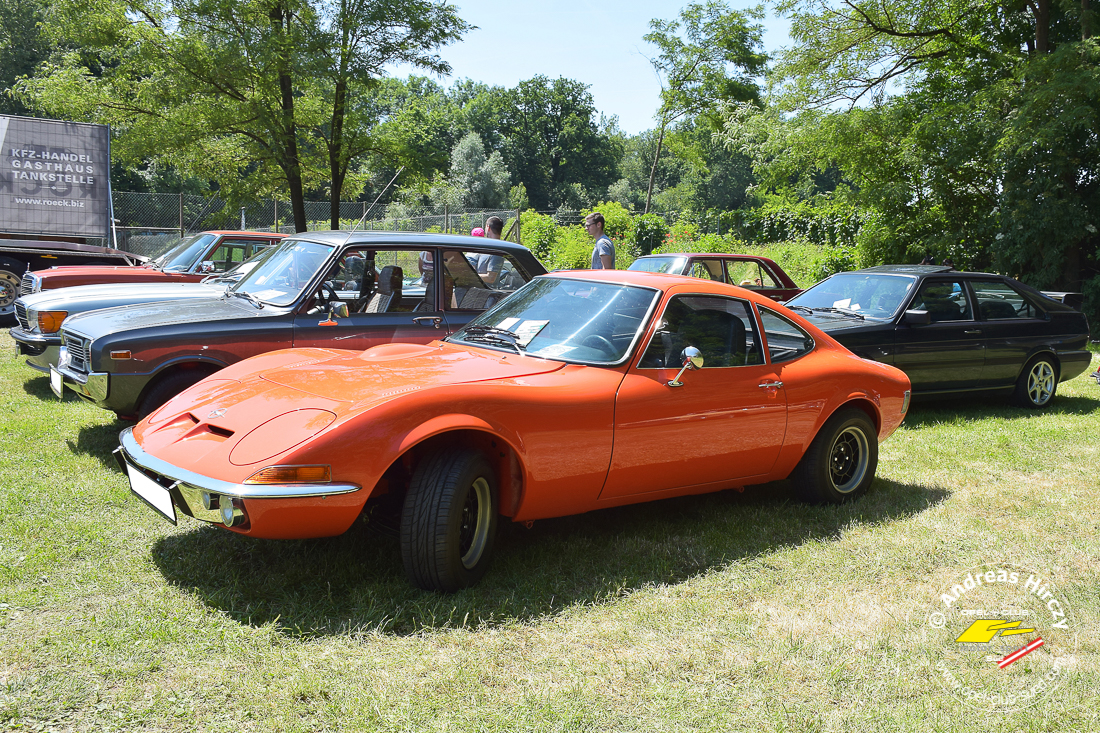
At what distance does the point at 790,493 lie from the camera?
540 centimetres

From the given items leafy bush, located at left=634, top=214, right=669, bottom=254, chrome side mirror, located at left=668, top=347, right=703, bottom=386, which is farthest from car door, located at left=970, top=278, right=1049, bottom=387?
leafy bush, located at left=634, top=214, right=669, bottom=254

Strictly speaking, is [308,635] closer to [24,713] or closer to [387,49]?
[24,713]

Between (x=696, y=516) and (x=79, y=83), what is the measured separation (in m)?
15.8

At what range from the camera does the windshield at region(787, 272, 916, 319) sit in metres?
8.12

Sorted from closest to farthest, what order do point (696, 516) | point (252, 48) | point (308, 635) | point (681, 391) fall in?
point (308, 635), point (681, 391), point (696, 516), point (252, 48)

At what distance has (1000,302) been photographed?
341 inches

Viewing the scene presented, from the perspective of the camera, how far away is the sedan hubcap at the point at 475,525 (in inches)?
144

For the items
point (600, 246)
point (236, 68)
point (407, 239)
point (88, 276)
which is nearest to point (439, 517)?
point (407, 239)

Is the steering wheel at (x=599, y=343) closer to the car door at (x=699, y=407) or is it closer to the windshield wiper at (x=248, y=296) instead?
the car door at (x=699, y=407)

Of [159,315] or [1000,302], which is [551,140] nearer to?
[1000,302]

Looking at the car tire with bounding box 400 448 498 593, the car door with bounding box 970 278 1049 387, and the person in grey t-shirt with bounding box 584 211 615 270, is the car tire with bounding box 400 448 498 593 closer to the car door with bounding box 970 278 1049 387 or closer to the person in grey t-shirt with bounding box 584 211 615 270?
the person in grey t-shirt with bounding box 584 211 615 270

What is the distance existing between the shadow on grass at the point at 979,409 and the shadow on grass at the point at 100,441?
22.3 ft

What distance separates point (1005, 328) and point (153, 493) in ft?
27.0

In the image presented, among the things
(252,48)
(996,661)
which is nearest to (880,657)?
(996,661)
